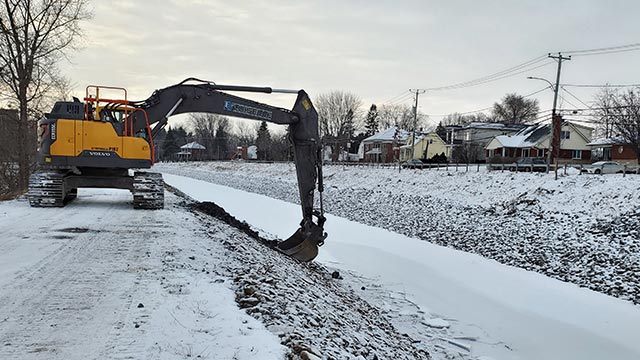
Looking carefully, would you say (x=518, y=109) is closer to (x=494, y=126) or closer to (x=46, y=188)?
(x=494, y=126)

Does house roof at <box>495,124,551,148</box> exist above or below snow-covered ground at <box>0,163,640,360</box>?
above

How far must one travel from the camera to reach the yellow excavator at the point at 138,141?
1016 centimetres

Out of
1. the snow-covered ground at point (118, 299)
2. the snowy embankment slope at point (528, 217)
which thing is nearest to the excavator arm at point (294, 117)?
the snow-covered ground at point (118, 299)

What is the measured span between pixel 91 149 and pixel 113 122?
0.85m

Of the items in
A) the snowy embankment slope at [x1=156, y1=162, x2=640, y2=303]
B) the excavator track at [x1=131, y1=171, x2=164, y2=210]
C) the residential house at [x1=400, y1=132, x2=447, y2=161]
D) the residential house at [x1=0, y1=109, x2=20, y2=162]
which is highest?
the residential house at [x1=400, y1=132, x2=447, y2=161]

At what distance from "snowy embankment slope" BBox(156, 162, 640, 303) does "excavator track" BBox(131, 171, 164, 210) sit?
10.4 meters

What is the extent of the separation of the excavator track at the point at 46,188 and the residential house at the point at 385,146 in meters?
70.7

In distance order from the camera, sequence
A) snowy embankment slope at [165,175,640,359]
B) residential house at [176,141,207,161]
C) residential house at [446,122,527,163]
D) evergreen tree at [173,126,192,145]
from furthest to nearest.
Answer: evergreen tree at [173,126,192,145] → residential house at [176,141,207,161] → residential house at [446,122,527,163] → snowy embankment slope at [165,175,640,359]

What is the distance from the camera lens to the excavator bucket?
10008 millimetres

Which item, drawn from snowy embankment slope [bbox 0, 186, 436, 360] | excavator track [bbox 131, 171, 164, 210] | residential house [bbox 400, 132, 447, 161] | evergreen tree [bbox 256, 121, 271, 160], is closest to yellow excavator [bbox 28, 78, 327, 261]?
excavator track [bbox 131, 171, 164, 210]

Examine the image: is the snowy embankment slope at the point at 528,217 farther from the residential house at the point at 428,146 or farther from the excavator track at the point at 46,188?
the residential house at the point at 428,146

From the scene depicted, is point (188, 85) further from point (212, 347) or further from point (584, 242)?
point (584, 242)

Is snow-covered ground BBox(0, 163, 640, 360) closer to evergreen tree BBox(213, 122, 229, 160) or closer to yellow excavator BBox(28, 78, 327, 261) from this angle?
yellow excavator BBox(28, 78, 327, 261)

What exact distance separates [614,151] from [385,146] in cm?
3937
